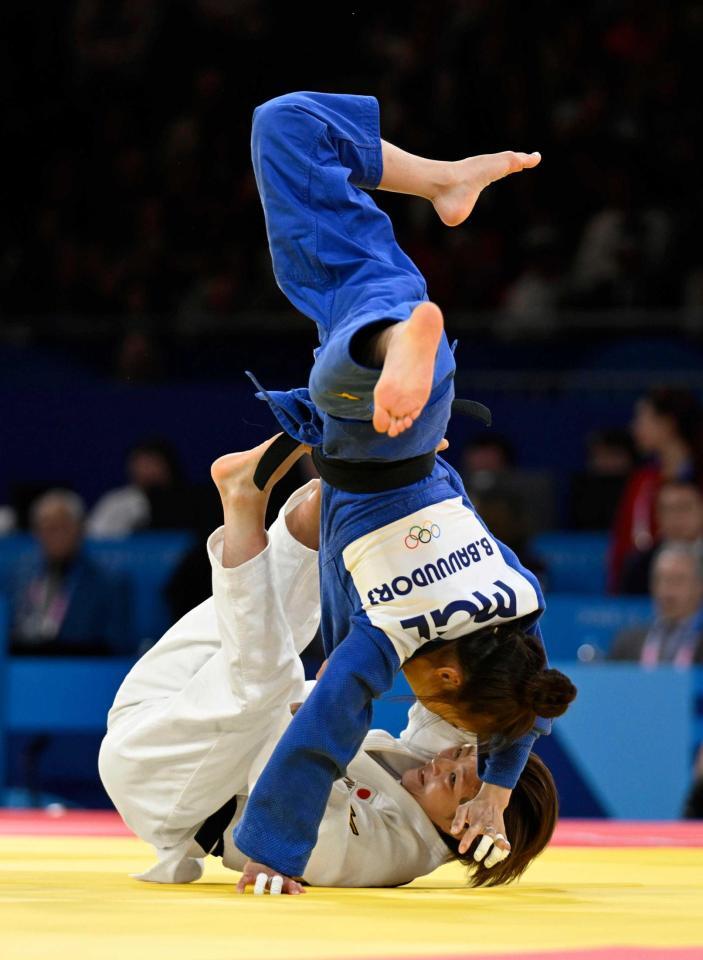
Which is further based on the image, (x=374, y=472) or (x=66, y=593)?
(x=66, y=593)

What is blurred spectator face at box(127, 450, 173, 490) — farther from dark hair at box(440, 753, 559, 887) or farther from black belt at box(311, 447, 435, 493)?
black belt at box(311, 447, 435, 493)

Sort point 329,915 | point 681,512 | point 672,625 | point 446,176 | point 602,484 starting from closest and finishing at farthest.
A: point 329,915
point 446,176
point 672,625
point 681,512
point 602,484

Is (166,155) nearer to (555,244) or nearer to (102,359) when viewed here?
(102,359)

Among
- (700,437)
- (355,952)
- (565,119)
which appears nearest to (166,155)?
(565,119)

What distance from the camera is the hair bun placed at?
3020 millimetres

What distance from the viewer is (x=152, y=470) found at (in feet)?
26.5

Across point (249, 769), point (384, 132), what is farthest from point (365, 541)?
point (384, 132)

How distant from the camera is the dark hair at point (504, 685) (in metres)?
3.03

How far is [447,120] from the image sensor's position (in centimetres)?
972

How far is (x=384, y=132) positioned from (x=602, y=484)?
10.4ft

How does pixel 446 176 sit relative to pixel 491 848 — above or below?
above

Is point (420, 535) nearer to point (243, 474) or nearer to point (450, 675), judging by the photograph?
point (450, 675)

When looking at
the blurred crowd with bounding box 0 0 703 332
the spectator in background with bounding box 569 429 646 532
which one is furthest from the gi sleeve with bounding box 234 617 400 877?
the blurred crowd with bounding box 0 0 703 332

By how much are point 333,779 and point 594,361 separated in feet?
18.7
